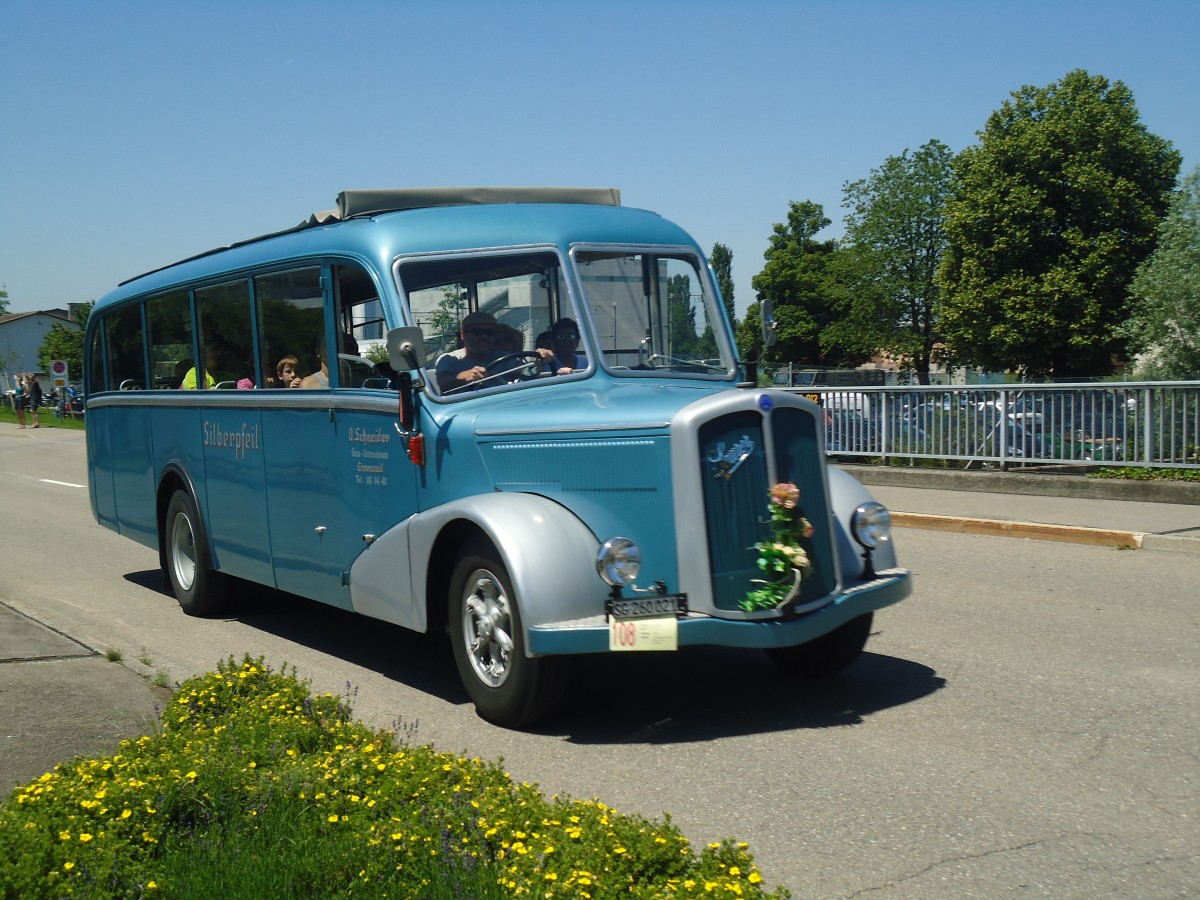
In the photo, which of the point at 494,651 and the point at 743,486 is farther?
the point at 494,651

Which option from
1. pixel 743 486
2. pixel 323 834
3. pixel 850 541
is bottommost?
pixel 323 834

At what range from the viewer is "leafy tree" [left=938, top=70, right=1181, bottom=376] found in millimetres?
46812

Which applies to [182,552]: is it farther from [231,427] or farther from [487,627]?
[487,627]

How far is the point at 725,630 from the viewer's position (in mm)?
5887

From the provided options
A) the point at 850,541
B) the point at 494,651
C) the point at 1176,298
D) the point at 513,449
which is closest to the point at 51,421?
Answer: the point at 1176,298

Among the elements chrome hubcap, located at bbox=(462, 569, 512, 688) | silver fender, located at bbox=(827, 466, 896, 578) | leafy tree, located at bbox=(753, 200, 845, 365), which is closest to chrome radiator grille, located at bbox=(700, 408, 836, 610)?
silver fender, located at bbox=(827, 466, 896, 578)

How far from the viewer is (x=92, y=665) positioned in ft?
25.2

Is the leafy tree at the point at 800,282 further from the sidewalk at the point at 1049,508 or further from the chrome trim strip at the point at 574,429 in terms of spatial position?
the chrome trim strip at the point at 574,429

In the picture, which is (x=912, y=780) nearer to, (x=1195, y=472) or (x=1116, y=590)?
(x=1116, y=590)

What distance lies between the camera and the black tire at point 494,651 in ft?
19.7

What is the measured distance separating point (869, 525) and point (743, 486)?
3.50ft

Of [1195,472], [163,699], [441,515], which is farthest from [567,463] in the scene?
[1195,472]

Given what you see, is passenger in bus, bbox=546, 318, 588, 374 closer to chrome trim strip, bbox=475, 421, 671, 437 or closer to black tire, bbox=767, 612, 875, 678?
chrome trim strip, bbox=475, 421, 671, 437

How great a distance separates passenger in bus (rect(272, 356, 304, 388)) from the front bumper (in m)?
3.24
